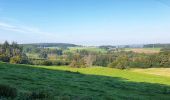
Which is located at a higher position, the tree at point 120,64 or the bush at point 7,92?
the bush at point 7,92

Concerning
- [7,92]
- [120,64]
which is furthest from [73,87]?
[120,64]

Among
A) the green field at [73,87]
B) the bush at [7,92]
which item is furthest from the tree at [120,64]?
the bush at [7,92]

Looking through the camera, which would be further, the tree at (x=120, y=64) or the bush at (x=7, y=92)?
the tree at (x=120, y=64)

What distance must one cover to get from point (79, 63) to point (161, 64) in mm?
39349

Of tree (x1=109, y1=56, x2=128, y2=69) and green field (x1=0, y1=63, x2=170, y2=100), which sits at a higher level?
green field (x1=0, y1=63, x2=170, y2=100)

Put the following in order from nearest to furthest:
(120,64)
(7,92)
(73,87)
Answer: (7,92) → (73,87) → (120,64)

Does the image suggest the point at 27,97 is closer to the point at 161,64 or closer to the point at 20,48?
the point at 161,64

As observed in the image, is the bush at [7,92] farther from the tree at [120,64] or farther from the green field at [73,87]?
the tree at [120,64]

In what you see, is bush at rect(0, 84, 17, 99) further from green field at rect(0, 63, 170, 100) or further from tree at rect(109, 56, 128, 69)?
tree at rect(109, 56, 128, 69)

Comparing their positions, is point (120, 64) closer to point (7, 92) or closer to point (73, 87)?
point (73, 87)

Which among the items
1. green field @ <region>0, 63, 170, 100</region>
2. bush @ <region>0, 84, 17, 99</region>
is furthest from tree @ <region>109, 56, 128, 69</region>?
bush @ <region>0, 84, 17, 99</region>

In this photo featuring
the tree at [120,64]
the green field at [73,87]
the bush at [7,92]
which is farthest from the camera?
the tree at [120,64]

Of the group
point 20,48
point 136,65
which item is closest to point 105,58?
point 136,65

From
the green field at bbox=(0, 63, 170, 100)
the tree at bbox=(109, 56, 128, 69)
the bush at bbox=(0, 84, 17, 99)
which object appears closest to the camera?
the bush at bbox=(0, 84, 17, 99)
